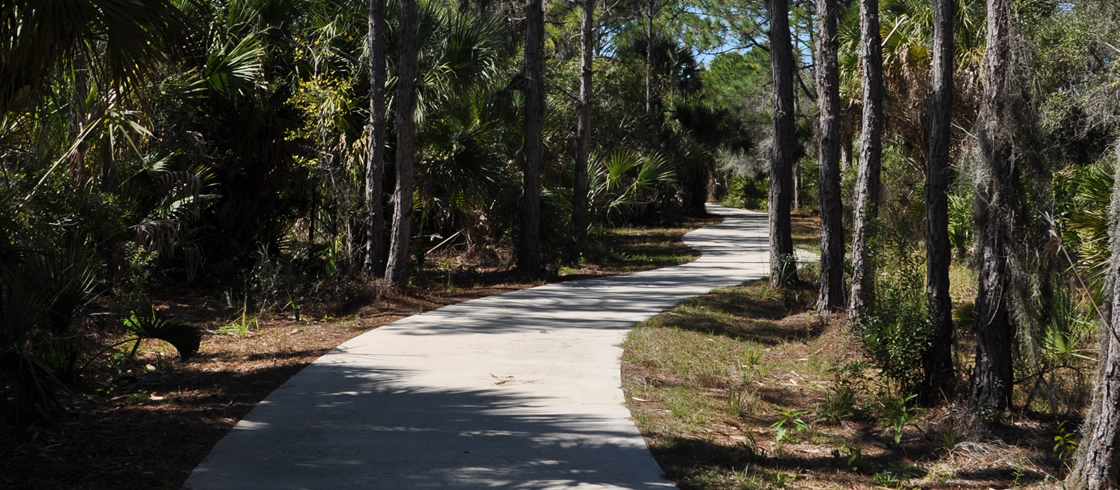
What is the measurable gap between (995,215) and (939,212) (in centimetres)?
69

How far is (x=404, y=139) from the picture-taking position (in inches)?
475

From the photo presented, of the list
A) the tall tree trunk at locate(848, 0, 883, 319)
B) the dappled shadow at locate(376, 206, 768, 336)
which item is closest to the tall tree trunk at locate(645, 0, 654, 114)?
the dappled shadow at locate(376, 206, 768, 336)

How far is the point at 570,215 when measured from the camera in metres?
18.2

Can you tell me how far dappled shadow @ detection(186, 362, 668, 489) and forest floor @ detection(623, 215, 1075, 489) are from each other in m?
0.43

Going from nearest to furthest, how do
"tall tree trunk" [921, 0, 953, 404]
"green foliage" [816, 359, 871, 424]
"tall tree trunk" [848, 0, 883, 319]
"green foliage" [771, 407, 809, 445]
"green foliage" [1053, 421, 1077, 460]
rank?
1. "green foliage" [1053, 421, 1077, 460]
2. "green foliage" [771, 407, 809, 445]
3. "tall tree trunk" [921, 0, 953, 404]
4. "green foliage" [816, 359, 871, 424]
5. "tall tree trunk" [848, 0, 883, 319]

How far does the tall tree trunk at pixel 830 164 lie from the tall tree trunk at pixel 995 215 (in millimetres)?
4118

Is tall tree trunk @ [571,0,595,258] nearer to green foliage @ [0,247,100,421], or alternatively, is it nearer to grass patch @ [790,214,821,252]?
grass patch @ [790,214,821,252]

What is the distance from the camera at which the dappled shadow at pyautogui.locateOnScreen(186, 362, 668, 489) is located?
5.17 meters

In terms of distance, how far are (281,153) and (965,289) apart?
32.2ft

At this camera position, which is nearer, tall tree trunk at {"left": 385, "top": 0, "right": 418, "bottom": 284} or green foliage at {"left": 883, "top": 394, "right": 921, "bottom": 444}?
green foliage at {"left": 883, "top": 394, "right": 921, "bottom": 444}

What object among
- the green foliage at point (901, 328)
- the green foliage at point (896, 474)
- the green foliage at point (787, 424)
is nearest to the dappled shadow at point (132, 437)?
the green foliage at point (787, 424)

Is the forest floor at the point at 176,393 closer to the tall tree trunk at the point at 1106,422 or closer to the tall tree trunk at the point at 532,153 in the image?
the tall tree trunk at the point at 532,153

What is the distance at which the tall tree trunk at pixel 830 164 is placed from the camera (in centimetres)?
1076

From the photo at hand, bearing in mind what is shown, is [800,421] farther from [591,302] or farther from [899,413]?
[591,302]
